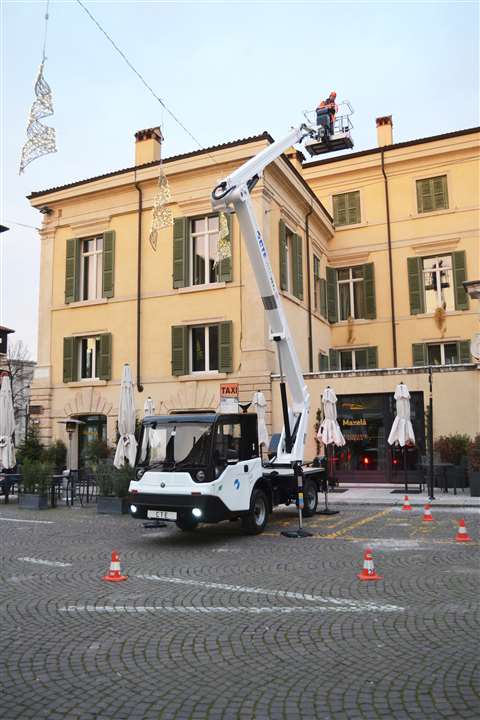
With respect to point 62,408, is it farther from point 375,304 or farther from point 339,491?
point 375,304

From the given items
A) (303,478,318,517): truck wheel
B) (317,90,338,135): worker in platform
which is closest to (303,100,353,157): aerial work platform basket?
(317,90,338,135): worker in platform

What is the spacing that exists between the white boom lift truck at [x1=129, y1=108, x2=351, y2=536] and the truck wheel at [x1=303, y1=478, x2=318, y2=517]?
2 centimetres

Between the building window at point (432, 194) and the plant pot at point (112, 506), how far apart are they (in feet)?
60.5

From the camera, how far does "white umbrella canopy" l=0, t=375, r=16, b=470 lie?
1667 centimetres

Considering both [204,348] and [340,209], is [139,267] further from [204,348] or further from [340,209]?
[340,209]

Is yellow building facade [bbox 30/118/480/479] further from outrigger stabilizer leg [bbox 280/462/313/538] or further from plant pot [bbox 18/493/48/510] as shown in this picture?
outrigger stabilizer leg [bbox 280/462/313/538]

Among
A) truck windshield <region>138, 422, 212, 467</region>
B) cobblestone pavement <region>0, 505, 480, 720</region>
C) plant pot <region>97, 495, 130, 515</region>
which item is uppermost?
truck windshield <region>138, 422, 212, 467</region>

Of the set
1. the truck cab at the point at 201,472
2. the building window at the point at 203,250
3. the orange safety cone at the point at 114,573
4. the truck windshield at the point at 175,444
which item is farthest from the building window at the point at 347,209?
the orange safety cone at the point at 114,573

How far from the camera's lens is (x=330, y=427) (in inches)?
673

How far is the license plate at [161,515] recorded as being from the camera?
9.88 meters

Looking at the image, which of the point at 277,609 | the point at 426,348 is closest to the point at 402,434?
the point at 426,348

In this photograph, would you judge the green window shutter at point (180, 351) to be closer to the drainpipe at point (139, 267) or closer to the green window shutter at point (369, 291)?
the drainpipe at point (139, 267)

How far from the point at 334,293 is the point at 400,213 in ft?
14.3

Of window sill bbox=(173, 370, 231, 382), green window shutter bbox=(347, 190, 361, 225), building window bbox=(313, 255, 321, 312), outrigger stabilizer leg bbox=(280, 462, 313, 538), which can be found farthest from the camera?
green window shutter bbox=(347, 190, 361, 225)
